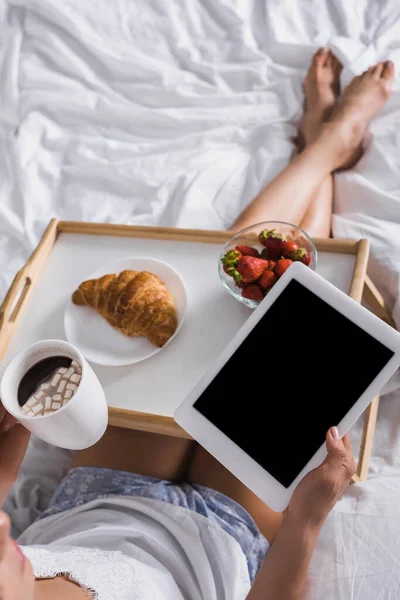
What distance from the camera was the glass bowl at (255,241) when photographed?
2.95 feet

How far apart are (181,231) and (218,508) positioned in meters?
0.48

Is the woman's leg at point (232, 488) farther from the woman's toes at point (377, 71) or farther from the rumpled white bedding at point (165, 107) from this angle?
the woman's toes at point (377, 71)

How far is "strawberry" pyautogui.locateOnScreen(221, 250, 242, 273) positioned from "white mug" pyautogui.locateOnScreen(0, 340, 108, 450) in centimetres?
29

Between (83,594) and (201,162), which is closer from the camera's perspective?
(83,594)

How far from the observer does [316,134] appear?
1359 mm

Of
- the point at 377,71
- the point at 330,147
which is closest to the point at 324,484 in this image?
the point at 330,147

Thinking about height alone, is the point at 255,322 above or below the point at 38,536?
above

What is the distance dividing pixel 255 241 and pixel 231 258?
8 centimetres

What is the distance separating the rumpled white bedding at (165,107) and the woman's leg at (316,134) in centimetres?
3

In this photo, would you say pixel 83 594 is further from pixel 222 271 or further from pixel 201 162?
pixel 201 162

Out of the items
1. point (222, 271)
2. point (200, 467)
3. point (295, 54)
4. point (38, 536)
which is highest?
point (295, 54)

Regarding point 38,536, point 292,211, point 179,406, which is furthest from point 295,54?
point 38,536

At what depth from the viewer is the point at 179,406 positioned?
799 millimetres

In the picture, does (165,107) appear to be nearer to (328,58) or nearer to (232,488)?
(328,58)
